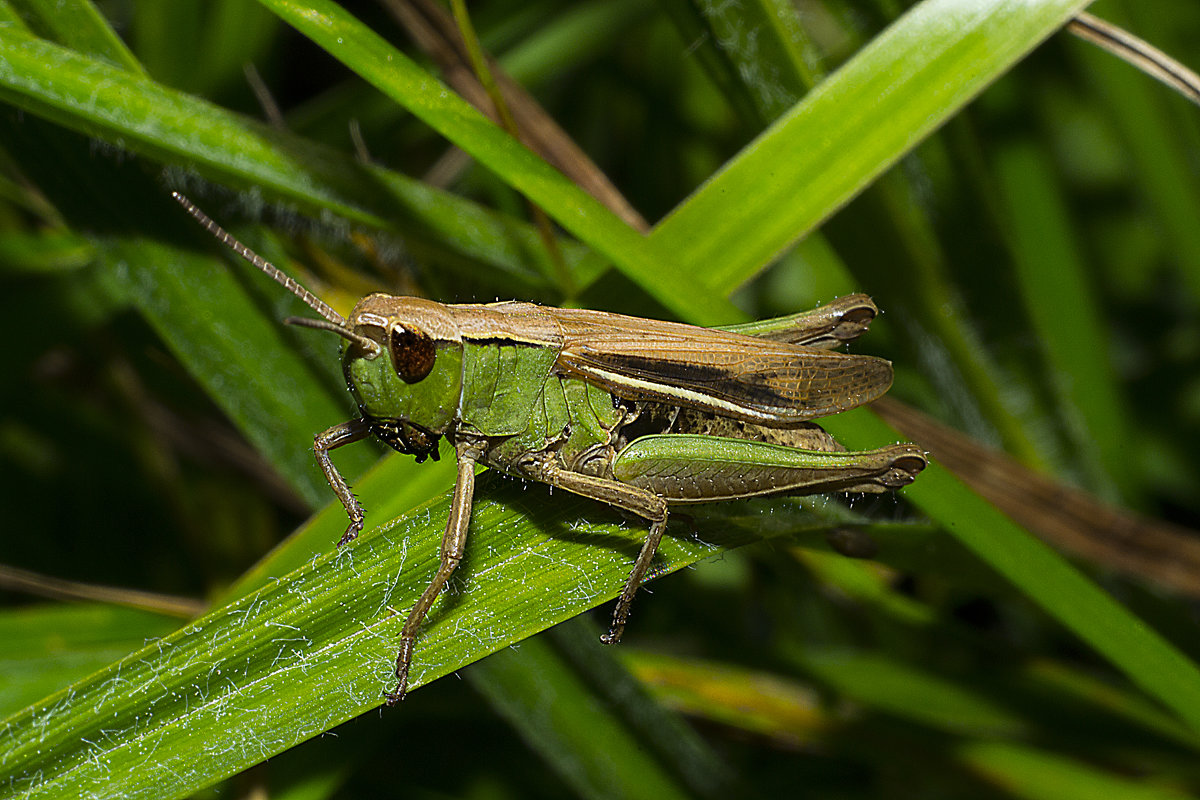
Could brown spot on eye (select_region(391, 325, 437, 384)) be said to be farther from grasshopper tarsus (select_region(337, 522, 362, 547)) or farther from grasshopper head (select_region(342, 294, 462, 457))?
grasshopper tarsus (select_region(337, 522, 362, 547))

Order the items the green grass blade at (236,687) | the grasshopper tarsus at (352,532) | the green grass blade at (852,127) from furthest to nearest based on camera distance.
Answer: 1. the green grass blade at (852,127)
2. the grasshopper tarsus at (352,532)
3. the green grass blade at (236,687)

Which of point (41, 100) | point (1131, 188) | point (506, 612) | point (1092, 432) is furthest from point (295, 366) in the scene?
point (1131, 188)

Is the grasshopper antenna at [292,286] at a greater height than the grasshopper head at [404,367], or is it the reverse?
the grasshopper antenna at [292,286]

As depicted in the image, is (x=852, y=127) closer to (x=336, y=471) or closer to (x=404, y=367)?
(x=404, y=367)

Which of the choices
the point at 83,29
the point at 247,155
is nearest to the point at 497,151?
the point at 247,155

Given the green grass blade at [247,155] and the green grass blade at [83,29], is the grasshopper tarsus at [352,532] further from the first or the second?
the green grass blade at [83,29]

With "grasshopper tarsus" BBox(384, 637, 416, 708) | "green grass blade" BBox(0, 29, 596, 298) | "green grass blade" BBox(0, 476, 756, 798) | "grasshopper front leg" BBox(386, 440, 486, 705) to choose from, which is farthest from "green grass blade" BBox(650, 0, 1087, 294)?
"grasshopper tarsus" BBox(384, 637, 416, 708)

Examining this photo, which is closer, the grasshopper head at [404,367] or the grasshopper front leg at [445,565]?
the grasshopper front leg at [445,565]

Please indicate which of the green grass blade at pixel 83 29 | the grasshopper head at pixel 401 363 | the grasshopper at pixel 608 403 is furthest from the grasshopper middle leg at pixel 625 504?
the green grass blade at pixel 83 29
